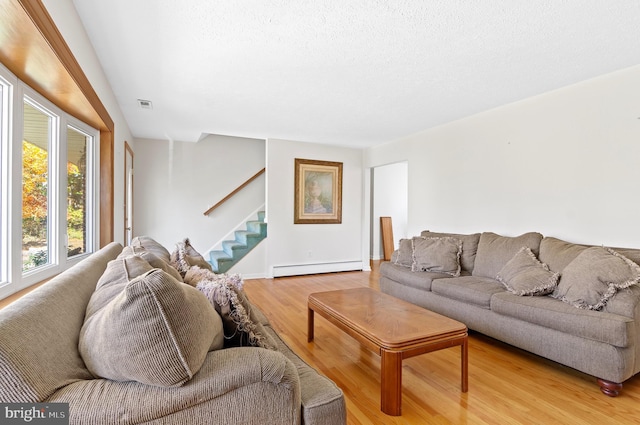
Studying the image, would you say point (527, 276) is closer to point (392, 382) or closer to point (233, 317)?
point (392, 382)

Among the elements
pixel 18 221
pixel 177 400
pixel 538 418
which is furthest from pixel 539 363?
pixel 18 221

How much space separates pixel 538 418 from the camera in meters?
1.78

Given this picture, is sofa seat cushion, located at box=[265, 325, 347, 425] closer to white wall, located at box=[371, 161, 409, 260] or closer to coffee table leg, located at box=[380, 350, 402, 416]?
coffee table leg, located at box=[380, 350, 402, 416]

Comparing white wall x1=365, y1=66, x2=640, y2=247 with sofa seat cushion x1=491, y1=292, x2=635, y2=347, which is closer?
sofa seat cushion x1=491, y1=292, x2=635, y2=347

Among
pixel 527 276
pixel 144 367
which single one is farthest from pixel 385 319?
pixel 144 367

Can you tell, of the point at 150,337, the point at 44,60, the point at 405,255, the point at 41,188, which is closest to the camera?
the point at 150,337

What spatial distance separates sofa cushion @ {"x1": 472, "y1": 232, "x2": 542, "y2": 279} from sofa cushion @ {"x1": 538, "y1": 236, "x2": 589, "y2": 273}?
0.11 meters

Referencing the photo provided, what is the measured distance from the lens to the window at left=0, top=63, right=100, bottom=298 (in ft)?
5.33

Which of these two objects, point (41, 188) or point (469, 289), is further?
point (469, 289)

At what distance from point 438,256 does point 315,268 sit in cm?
258

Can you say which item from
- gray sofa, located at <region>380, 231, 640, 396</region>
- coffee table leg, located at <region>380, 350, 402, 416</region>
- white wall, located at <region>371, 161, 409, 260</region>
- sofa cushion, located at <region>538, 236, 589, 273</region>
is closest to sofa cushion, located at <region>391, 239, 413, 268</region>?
gray sofa, located at <region>380, 231, 640, 396</region>

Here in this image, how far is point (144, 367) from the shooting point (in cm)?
83

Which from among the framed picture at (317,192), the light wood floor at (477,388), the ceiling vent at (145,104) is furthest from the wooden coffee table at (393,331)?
the framed picture at (317,192)

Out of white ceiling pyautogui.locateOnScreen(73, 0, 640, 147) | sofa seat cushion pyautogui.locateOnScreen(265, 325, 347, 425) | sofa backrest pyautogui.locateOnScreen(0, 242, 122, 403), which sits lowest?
sofa seat cushion pyautogui.locateOnScreen(265, 325, 347, 425)
